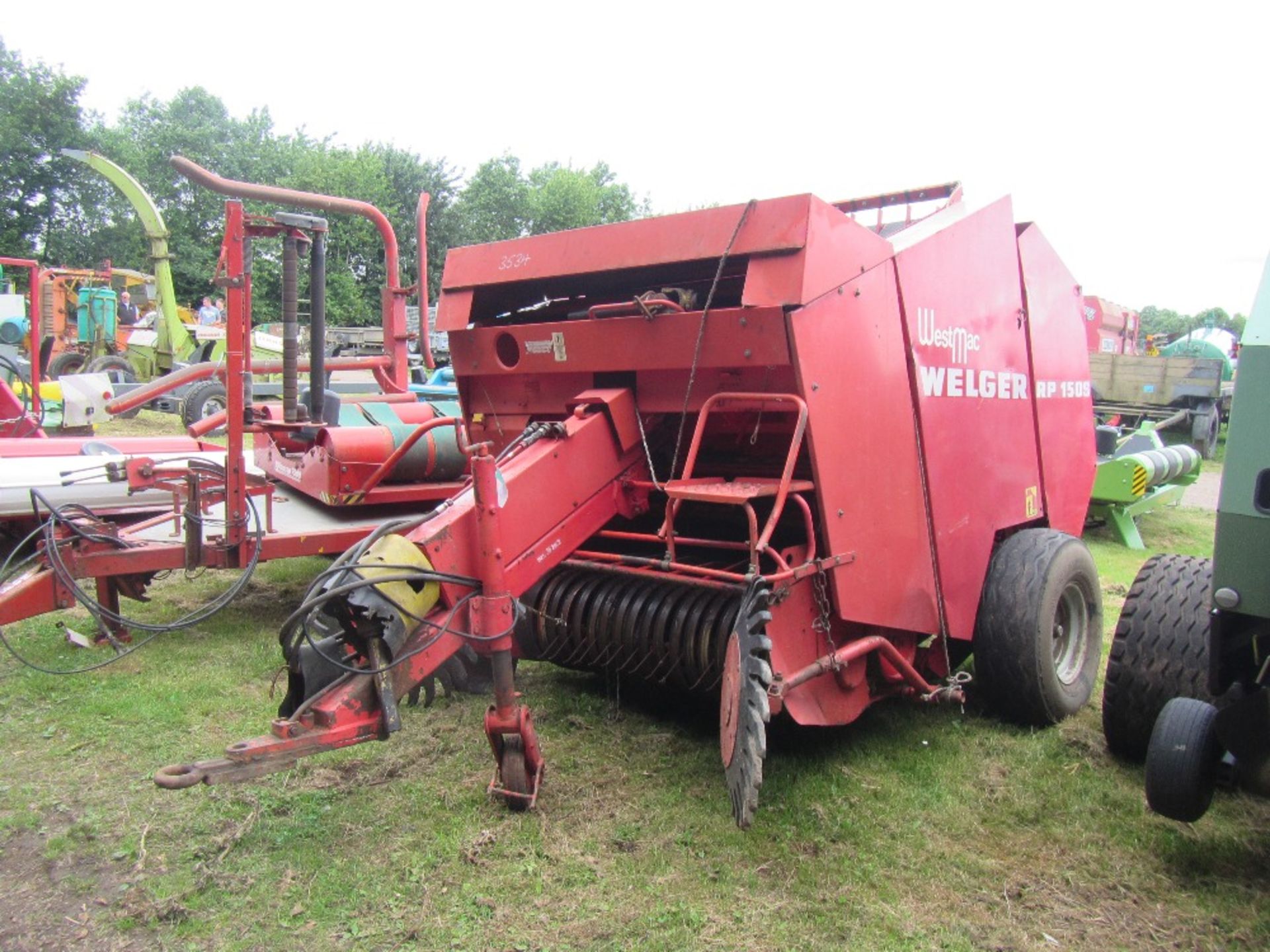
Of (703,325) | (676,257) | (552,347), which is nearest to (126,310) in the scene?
(552,347)

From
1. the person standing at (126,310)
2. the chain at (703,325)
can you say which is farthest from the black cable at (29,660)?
the person standing at (126,310)

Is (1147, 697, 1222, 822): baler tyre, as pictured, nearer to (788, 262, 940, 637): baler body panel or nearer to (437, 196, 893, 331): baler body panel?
(788, 262, 940, 637): baler body panel

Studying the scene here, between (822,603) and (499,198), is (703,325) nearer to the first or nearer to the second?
(822,603)

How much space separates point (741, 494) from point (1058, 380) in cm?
242

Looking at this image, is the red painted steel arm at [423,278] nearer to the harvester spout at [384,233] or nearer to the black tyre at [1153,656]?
the harvester spout at [384,233]

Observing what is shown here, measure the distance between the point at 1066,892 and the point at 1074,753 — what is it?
1075 millimetres

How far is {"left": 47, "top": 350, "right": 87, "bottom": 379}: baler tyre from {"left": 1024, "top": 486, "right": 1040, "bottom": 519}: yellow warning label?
Answer: 47.4ft

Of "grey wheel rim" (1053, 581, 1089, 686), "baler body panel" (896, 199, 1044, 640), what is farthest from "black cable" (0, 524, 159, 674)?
"grey wheel rim" (1053, 581, 1089, 686)

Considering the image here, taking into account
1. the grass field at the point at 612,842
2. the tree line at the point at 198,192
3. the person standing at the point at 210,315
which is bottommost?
the grass field at the point at 612,842

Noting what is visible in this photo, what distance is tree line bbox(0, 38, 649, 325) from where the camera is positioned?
30.2 meters

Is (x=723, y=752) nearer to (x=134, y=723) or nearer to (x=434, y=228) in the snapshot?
(x=134, y=723)

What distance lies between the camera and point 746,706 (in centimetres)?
264

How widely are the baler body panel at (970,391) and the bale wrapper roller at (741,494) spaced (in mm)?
14

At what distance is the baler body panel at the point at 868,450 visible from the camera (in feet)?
10.3
